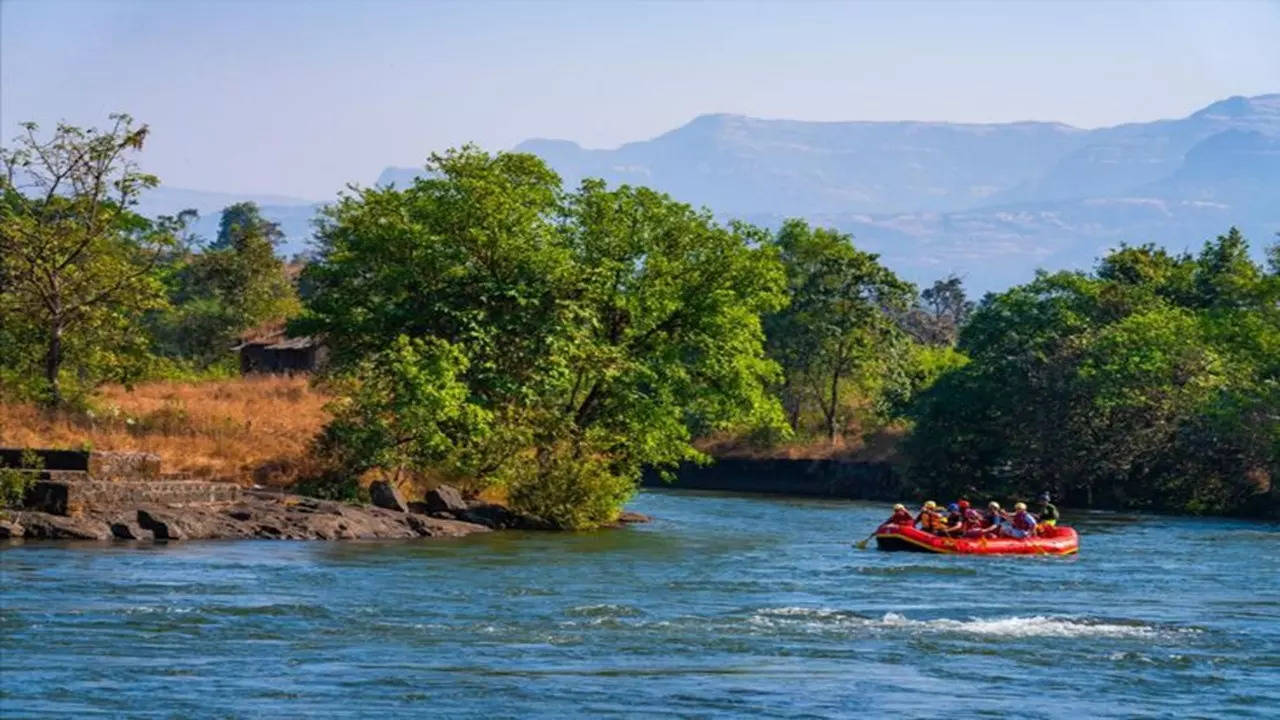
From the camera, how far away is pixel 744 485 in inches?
3875

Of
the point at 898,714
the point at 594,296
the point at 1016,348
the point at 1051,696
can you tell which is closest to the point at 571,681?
the point at 898,714

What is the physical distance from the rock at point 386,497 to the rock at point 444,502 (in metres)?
1.15

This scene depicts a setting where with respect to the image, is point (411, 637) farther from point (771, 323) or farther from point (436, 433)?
point (771, 323)

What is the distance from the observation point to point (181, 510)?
1752 inches

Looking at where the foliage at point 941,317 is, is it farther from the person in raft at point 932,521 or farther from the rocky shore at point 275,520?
the rocky shore at point 275,520

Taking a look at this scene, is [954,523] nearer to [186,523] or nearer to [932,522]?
[932,522]

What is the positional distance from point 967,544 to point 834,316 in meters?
48.3

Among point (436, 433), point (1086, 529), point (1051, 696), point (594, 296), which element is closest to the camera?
point (1051, 696)

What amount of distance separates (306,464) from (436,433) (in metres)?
4.01

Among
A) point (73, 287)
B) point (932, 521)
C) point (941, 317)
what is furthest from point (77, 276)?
point (941, 317)

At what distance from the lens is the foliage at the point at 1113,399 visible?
246 feet

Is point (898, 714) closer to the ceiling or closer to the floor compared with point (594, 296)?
closer to the floor

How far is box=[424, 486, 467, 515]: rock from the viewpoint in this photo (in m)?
51.8

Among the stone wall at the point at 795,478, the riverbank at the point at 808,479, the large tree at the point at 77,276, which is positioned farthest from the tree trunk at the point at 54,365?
the stone wall at the point at 795,478
